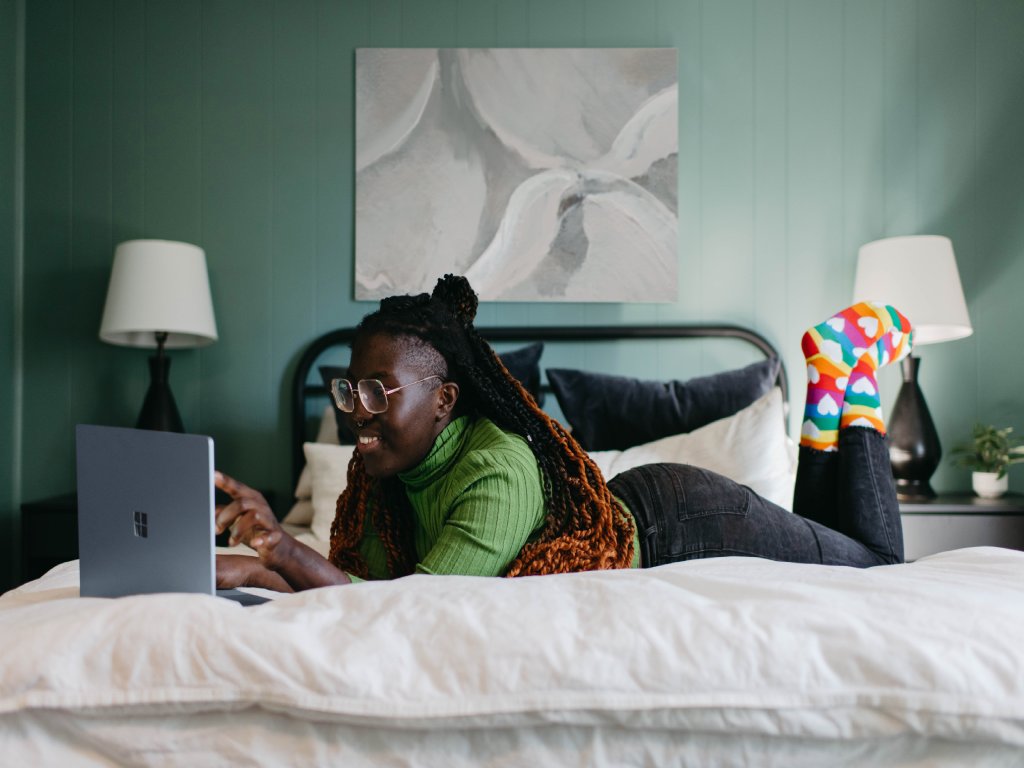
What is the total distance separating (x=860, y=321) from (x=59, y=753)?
5.56 ft

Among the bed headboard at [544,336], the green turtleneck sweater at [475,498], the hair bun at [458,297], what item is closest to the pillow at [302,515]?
the bed headboard at [544,336]

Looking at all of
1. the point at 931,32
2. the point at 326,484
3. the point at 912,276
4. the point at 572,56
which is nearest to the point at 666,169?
the point at 572,56

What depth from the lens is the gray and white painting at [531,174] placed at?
2779 millimetres

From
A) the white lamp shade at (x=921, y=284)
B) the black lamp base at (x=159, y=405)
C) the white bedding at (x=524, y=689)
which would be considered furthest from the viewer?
the black lamp base at (x=159, y=405)

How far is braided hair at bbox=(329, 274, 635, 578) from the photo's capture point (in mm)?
1298

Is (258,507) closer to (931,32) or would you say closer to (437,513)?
(437,513)

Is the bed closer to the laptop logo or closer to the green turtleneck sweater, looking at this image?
the laptop logo

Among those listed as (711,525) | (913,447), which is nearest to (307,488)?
(711,525)

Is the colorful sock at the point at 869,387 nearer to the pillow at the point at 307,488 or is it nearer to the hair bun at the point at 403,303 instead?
the hair bun at the point at 403,303

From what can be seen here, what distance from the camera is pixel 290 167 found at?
9.30 feet

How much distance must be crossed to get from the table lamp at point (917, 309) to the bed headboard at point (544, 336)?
423mm

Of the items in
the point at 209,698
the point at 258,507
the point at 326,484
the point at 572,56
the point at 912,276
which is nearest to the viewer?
the point at 209,698

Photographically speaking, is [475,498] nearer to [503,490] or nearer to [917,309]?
[503,490]

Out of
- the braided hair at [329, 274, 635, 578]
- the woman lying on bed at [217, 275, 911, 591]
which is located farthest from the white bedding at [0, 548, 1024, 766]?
the braided hair at [329, 274, 635, 578]
